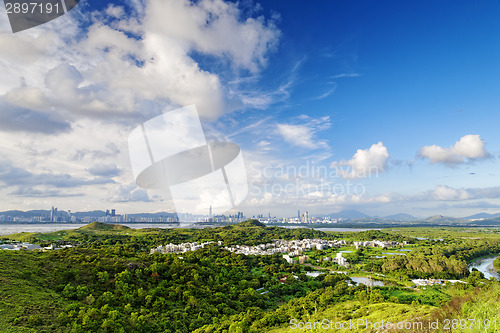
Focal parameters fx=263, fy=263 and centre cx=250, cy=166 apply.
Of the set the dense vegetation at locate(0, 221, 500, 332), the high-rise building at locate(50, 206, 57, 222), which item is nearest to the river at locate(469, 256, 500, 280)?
the dense vegetation at locate(0, 221, 500, 332)

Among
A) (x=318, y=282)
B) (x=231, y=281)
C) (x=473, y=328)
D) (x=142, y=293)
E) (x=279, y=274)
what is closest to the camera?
(x=473, y=328)

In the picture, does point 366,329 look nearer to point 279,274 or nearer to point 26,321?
point 26,321

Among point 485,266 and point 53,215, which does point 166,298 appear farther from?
point 53,215

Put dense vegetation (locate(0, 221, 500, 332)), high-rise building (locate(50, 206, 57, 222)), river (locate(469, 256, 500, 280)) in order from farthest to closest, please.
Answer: high-rise building (locate(50, 206, 57, 222))
river (locate(469, 256, 500, 280))
dense vegetation (locate(0, 221, 500, 332))

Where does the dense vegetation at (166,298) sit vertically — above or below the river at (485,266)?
above

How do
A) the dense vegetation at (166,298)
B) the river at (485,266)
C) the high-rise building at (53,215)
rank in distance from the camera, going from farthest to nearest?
the high-rise building at (53,215) → the river at (485,266) → the dense vegetation at (166,298)

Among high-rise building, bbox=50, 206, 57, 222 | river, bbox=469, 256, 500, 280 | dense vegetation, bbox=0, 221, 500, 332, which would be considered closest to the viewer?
dense vegetation, bbox=0, 221, 500, 332

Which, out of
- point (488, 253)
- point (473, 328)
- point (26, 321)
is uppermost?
point (473, 328)

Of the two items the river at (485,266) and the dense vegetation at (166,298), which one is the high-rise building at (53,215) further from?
the river at (485,266)

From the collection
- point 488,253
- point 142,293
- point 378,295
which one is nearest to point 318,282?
point 378,295

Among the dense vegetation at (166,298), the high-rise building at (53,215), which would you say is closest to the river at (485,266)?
the dense vegetation at (166,298)

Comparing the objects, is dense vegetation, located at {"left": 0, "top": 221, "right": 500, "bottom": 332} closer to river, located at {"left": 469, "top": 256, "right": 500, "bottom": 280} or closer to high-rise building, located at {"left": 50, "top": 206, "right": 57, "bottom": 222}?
river, located at {"left": 469, "top": 256, "right": 500, "bottom": 280}
